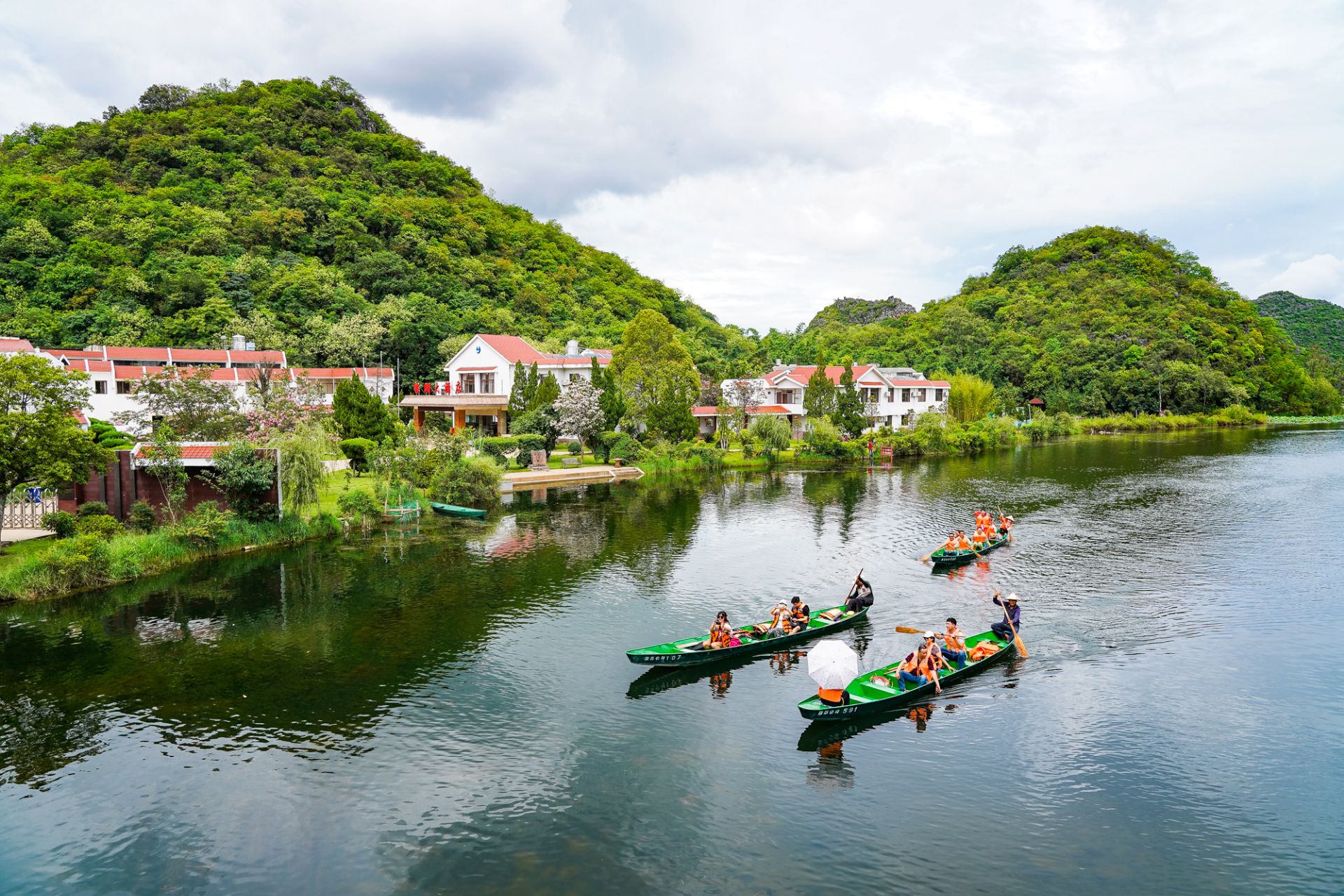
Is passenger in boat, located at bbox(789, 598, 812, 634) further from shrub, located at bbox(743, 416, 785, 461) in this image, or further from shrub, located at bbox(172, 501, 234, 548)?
shrub, located at bbox(743, 416, 785, 461)

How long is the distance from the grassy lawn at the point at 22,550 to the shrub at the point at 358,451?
657 inches

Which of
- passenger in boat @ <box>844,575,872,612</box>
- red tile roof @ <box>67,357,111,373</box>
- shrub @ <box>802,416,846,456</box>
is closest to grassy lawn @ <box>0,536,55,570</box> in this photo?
passenger in boat @ <box>844,575,872,612</box>

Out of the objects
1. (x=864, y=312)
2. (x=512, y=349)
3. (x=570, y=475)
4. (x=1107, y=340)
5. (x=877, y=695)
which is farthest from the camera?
(x=864, y=312)

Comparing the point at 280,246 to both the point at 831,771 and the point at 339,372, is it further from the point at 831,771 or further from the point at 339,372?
the point at 831,771

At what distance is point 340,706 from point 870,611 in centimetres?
1506

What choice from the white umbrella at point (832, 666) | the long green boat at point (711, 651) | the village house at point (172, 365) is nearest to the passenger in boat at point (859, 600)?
the long green boat at point (711, 651)

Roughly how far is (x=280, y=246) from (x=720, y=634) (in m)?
76.6

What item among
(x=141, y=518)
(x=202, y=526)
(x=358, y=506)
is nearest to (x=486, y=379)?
(x=358, y=506)

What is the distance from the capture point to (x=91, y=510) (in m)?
26.9

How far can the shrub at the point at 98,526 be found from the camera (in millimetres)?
25688

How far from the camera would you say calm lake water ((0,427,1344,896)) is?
1190cm

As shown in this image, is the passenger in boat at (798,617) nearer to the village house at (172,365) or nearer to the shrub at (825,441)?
the village house at (172,365)

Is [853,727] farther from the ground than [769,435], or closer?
closer

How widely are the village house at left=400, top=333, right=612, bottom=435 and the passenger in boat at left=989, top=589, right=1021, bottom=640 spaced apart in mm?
41559
